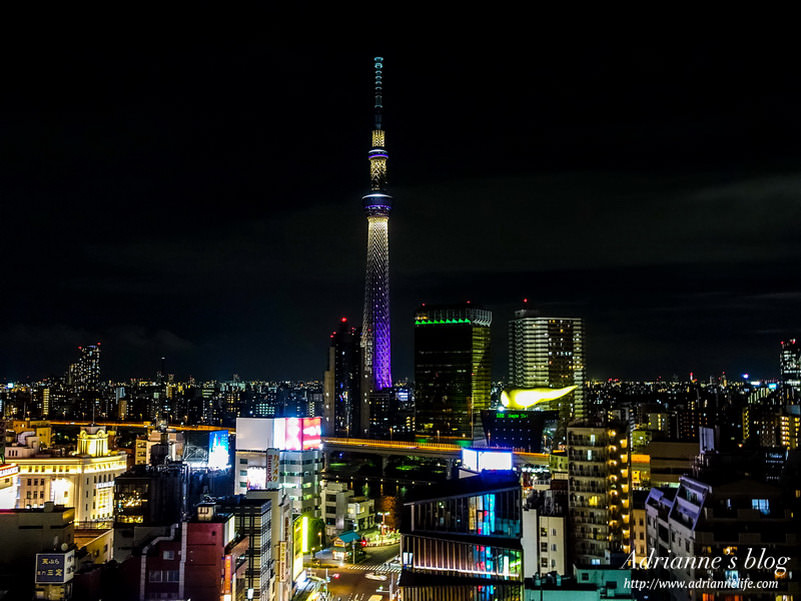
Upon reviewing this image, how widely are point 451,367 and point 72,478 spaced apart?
59767mm

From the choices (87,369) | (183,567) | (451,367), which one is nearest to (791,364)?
(451,367)

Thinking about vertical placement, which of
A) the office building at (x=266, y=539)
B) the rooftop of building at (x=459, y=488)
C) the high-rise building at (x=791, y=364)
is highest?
the high-rise building at (x=791, y=364)

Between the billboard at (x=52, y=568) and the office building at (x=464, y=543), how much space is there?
860cm

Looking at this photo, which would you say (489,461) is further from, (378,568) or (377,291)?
(377,291)

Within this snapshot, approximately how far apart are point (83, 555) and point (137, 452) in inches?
1079

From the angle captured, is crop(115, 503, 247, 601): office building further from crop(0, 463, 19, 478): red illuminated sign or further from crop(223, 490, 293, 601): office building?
crop(0, 463, 19, 478): red illuminated sign

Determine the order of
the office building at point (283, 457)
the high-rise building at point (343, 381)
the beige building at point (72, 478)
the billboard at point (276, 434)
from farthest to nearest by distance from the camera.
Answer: the high-rise building at point (343, 381), the billboard at point (276, 434), the beige building at point (72, 478), the office building at point (283, 457)

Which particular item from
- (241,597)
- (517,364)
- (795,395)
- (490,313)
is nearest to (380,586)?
(241,597)

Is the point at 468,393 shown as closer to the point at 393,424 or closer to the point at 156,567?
the point at 393,424

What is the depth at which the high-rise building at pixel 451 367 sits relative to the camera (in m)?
89.7

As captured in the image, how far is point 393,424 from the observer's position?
89500 millimetres

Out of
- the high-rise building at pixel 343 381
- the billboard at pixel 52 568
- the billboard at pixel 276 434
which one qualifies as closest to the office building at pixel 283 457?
the billboard at pixel 276 434

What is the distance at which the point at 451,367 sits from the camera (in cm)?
9162

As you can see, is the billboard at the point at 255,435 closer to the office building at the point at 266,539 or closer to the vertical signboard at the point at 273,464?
the vertical signboard at the point at 273,464
